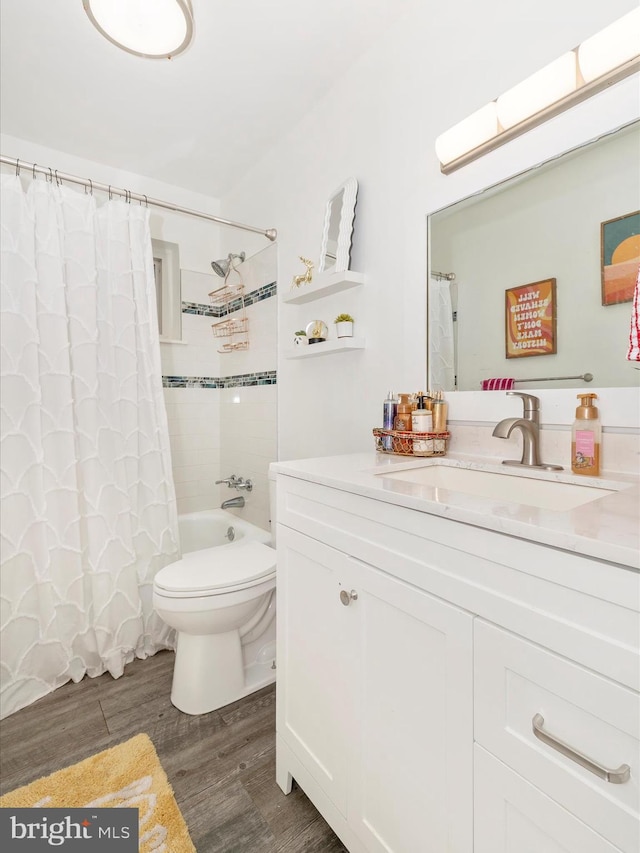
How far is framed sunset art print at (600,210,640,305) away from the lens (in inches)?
38.3

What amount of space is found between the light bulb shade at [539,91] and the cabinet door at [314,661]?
1256 mm

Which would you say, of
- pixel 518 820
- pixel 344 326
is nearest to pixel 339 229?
pixel 344 326

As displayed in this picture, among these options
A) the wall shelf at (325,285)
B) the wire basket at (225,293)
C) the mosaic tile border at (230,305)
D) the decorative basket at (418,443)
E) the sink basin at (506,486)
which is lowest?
the sink basin at (506,486)

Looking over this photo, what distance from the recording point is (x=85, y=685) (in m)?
1.77

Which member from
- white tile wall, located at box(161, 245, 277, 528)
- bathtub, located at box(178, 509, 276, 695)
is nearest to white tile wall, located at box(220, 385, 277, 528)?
white tile wall, located at box(161, 245, 277, 528)

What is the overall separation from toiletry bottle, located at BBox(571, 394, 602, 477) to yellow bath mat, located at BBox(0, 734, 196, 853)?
136 cm

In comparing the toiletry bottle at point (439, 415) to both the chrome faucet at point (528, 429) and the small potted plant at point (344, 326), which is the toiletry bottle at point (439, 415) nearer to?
the chrome faucet at point (528, 429)

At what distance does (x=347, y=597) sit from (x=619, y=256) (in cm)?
102

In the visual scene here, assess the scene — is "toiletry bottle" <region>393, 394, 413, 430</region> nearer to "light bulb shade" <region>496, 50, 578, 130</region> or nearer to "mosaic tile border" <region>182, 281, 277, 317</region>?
"light bulb shade" <region>496, 50, 578, 130</region>

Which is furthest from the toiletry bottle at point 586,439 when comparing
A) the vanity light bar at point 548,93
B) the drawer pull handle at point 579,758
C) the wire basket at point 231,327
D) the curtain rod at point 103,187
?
the wire basket at point 231,327

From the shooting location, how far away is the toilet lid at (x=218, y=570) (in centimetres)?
155

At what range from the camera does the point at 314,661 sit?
Result: 1074mm

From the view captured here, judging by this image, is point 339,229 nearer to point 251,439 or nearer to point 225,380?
point 251,439

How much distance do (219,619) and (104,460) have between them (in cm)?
88
